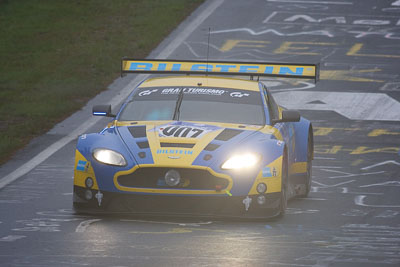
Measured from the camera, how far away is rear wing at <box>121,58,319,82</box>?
12.0m

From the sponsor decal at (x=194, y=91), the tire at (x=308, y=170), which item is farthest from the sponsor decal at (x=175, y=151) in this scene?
the tire at (x=308, y=170)

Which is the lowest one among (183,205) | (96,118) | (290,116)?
(96,118)

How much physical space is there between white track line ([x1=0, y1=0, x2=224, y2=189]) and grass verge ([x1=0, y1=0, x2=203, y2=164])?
17.1 inches

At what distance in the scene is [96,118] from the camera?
1767 cm

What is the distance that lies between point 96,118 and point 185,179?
8476mm

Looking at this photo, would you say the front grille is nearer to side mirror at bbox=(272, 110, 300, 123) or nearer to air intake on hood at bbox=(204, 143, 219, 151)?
air intake on hood at bbox=(204, 143, 219, 151)

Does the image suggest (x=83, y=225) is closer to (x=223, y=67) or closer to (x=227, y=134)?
(x=227, y=134)

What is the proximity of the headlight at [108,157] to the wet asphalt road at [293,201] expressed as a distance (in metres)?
0.51

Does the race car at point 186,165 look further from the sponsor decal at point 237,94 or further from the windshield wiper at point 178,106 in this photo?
the sponsor decal at point 237,94

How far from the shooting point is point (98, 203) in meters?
9.55

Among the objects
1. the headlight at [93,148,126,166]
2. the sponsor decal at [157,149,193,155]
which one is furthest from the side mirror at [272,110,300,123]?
the headlight at [93,148,126,166]

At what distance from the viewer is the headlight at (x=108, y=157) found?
375 inches

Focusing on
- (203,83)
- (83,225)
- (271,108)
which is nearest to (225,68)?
(203,83)

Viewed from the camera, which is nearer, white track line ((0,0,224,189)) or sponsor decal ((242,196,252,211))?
sponsor decal ((242,196,252,211))
